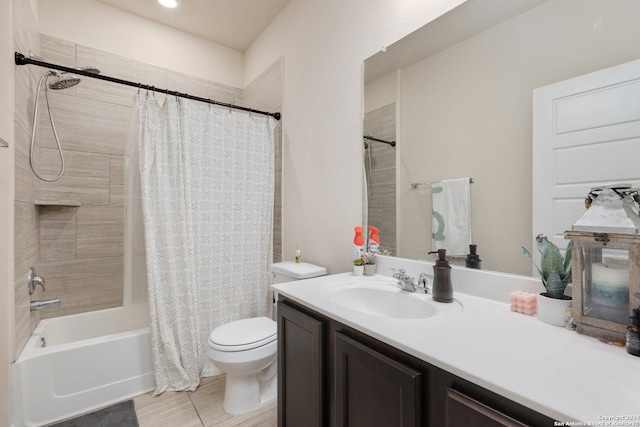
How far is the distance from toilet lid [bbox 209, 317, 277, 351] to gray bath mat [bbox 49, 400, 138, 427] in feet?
2.06

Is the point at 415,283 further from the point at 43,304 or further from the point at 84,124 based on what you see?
the point at 84,124

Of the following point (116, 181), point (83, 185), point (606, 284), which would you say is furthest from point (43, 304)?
point (606, 284)

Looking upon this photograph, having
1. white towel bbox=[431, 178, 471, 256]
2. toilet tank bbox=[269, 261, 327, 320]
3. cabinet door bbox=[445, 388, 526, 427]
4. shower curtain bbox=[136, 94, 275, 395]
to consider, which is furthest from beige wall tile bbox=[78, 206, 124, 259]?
cabinet door bbox=[445, 388, 526, 427]

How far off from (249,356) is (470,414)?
4.27 ft

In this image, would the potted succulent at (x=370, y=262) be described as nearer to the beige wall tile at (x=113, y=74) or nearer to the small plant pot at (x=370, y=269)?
the small plant pot at (x=370, y=269)

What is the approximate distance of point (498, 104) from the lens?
1104mm

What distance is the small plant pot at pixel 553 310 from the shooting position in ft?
2.72

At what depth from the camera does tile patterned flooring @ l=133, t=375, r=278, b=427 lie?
5.35 ft

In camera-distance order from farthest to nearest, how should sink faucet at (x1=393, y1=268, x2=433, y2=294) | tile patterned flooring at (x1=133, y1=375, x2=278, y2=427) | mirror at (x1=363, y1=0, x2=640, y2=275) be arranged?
tile patterned flooring at (x1=133, y1=375, x2=278, y2=427) < sink faucet at (x1=393, y1=268, x2=433, y2=294) < mirror at (x1=363, y1=0, x2=640, y2=275)

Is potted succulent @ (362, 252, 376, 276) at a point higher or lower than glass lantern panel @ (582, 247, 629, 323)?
lower

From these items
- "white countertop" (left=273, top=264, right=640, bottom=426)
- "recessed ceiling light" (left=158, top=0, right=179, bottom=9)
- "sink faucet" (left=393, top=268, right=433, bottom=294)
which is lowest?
"white countertop" (left=273, top=264, right=640, bottom=426)

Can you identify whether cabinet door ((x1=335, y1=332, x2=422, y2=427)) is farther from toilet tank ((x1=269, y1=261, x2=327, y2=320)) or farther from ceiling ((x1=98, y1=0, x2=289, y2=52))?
ceiling ((x1=98, y1=0, x2=289, y2=52))

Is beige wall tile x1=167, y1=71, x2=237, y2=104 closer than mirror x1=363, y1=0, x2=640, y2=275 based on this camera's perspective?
No

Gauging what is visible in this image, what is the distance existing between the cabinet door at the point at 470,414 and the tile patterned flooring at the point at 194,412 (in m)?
1.34
